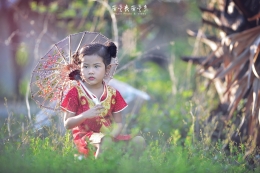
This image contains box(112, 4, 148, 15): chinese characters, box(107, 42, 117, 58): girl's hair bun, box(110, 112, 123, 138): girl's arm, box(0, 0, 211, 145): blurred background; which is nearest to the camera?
box(110, 112, 123, 138): girl's arm

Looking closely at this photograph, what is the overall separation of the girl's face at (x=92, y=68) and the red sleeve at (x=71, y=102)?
155mm

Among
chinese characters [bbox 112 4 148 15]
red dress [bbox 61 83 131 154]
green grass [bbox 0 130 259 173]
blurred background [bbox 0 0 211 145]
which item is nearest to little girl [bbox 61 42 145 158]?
red dress [bbox 61 83 131 154]

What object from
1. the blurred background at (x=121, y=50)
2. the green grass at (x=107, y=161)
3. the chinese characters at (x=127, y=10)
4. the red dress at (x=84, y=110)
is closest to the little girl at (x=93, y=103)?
the red dress at (x=84, y=110)

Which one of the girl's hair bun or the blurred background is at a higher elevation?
the girl's hair bun

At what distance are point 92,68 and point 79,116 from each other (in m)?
0.42

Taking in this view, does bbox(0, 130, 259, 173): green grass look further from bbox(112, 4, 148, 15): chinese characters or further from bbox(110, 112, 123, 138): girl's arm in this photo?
bbox(112, 4, 148, 15): chinese characters

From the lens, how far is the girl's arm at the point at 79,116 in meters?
4.45

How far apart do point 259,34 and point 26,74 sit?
7.67 m

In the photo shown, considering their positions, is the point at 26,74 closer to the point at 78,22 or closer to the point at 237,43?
the point at 78,22

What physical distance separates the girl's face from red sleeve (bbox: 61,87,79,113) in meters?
0.15

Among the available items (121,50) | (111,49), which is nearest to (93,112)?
(111,49)

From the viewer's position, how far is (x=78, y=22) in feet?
34.1

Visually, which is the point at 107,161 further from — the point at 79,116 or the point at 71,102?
the point at 71,102

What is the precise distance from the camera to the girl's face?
4664mm
